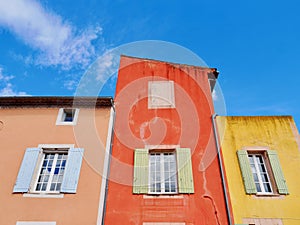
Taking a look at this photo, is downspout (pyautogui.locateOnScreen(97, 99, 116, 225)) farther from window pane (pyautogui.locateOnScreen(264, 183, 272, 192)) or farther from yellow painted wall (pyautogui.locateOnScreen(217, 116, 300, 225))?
window pane (pyautogui.locateOnScreen(264, 183, 272, 192))

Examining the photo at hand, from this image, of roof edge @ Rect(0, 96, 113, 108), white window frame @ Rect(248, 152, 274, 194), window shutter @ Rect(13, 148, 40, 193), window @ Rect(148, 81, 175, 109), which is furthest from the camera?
window @ Rect(148, 81, 175, 109)

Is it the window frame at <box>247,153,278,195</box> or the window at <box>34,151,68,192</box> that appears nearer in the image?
the window at <box>34,151,68,192</box>

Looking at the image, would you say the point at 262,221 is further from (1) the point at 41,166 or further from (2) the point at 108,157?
(1) the point at 41,166

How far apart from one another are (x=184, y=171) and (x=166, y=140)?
4.61 feet

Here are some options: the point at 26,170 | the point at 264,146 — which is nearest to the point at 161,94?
the point at 264,146

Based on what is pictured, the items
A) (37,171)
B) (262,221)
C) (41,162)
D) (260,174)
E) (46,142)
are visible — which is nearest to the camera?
(262,221)

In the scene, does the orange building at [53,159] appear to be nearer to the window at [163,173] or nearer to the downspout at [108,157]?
the downspout at [108,157]

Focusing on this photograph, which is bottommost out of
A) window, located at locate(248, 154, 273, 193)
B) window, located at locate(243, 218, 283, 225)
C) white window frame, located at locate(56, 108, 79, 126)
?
window, located at locate(243, 218, 283, 225)

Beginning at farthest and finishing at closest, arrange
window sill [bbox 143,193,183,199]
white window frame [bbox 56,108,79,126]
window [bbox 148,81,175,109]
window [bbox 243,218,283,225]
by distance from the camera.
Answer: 1. window [bbox 148,81,175,109]
2. white window frame [bbox 56,108,79,126]
3. window sill [bbox 143,193,183,199]
4. window [bbox 243,218,283,225]

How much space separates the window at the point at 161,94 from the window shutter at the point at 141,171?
7.52ft

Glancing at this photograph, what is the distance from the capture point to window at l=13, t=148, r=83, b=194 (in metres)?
7.75

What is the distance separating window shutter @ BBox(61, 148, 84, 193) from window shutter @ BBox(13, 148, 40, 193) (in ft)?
3.64

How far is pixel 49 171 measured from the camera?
27.0ft

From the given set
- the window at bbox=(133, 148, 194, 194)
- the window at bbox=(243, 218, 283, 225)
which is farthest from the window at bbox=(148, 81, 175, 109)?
the window at bbox=(243, 218, 283, 225)
